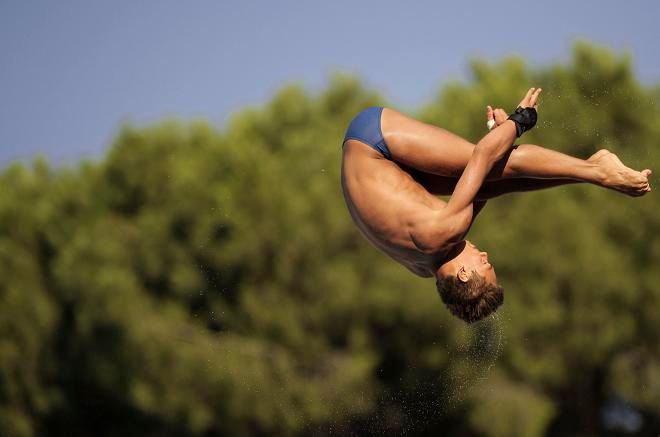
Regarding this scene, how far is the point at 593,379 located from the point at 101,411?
1214cm

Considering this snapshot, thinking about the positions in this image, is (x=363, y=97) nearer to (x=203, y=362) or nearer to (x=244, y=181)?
(x=244, y=181)

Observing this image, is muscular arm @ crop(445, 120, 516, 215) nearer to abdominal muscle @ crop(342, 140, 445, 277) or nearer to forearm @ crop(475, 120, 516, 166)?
forearm @ crop(475, 120, 516, 166)

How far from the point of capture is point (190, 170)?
23.8 metres

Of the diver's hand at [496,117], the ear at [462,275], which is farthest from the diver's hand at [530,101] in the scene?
the ear at [462,275]

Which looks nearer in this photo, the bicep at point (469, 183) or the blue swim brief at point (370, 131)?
the bicep at point (469, 183)

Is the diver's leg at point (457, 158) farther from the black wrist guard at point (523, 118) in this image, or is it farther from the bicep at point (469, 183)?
the bicep at point (469, 183)

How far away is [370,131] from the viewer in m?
7.07

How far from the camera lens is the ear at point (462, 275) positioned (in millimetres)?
6637

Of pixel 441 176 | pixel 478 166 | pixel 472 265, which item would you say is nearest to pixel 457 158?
pixel 478 166

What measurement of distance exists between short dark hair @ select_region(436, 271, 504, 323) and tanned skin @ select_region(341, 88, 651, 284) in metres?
0.05

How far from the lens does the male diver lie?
659 cm

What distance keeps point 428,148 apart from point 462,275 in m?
0.93

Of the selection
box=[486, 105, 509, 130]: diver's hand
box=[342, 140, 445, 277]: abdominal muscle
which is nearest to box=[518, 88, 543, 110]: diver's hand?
box=[486, 105, 509, 130]: diver's hand

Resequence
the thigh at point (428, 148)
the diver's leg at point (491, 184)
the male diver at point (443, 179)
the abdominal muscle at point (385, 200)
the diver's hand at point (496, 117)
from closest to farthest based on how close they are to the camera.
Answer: the male diver at point (443, 179), the abdominal muscle at point (385, 200), the thigh at point (428, 148), the diver's hand at point (496, 117), the diver's leg at point (491, 184)
